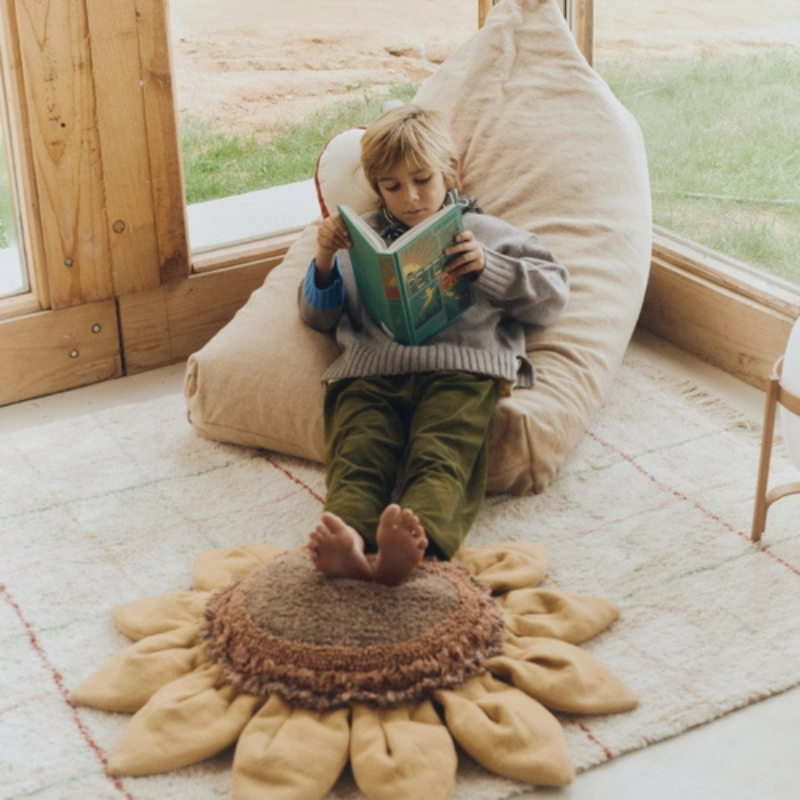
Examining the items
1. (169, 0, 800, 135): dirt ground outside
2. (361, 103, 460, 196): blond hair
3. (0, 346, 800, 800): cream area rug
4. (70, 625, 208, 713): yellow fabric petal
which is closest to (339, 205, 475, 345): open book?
(361, 103, 460, 196): blond hair

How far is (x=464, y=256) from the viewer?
2205mm

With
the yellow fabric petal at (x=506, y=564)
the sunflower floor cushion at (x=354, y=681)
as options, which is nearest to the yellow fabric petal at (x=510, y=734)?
the sunflower floor cushion at (x=354, y=681)

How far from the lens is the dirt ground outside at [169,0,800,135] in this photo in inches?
106

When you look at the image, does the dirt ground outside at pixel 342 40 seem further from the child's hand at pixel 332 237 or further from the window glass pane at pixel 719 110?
the child's hand at pixel 332 237

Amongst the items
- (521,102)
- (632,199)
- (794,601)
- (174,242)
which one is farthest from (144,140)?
(794,601)

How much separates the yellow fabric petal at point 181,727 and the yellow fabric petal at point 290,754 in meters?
0.03

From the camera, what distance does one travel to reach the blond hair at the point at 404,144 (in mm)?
2223

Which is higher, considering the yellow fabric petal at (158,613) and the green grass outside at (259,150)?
the green grass outside at (259,150)

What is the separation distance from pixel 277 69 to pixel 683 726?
5.73ft

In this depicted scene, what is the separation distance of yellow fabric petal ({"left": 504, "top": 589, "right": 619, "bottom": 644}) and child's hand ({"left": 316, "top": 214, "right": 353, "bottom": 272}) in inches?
26.5

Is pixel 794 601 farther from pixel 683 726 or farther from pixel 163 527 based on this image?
pixel 163 527

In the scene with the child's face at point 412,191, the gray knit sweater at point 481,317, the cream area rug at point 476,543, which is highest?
the child's face at point 412,191

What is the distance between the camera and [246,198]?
9.70 ft

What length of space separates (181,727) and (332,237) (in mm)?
893
